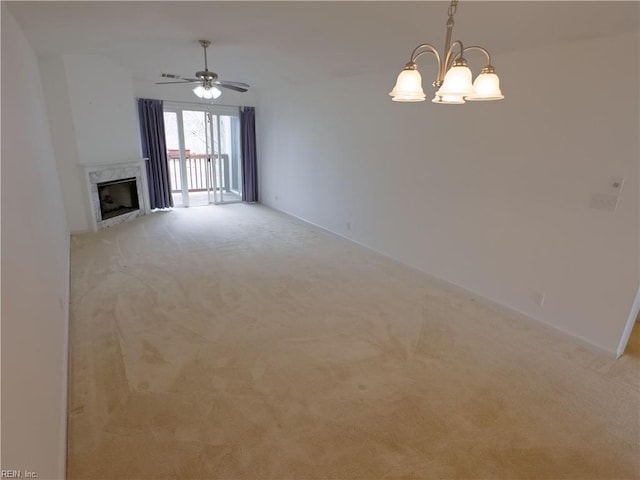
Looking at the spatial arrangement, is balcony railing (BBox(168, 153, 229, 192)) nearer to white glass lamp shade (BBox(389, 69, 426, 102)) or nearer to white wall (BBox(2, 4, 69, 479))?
white wall (BBox(2, 4, 69, 479))

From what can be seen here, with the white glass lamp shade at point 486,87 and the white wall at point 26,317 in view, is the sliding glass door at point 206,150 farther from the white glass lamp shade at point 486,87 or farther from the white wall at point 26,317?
the white glass lamp shade at point 486,87

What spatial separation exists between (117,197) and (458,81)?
6214mm

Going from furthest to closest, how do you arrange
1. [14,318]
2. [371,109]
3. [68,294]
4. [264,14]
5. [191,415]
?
[371,109] → [68,294] → [264,14] → [191,415] → [14,318]

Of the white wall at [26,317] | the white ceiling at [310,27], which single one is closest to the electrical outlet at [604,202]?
the white ceiling at [310,27]

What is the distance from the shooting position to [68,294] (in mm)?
3312

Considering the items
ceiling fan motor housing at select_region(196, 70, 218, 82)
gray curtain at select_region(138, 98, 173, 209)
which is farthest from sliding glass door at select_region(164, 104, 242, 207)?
ceiling fan motor housing at select_region(196, 70, 218, 82)

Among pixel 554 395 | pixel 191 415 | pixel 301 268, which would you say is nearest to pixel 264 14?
pixel 301 268

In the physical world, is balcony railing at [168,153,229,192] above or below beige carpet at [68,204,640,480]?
above

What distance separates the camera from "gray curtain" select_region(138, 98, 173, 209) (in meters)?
6.27

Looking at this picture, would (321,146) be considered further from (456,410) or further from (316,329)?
(456,410)

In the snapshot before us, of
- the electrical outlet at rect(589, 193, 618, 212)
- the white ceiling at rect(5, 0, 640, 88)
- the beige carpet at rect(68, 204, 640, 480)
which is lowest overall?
the beige carpet at rect(68, 204, 640, 480)

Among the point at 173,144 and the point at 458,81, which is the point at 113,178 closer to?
the point at 173,144

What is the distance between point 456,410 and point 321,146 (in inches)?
172

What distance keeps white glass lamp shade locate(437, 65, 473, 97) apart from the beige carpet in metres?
1.79
